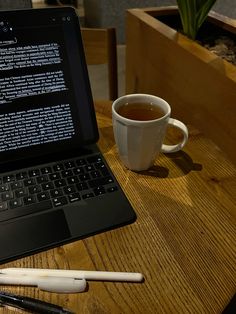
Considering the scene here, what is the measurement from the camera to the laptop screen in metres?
0.46

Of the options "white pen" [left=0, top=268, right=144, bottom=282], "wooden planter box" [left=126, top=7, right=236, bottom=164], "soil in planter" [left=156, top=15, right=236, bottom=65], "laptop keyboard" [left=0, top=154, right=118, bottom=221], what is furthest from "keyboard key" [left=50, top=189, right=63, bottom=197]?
"soil in planter" [left=156, top=15, right=236, bottom=65]

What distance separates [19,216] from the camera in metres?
0.42

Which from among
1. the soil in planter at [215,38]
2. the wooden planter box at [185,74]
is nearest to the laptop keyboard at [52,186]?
the wooden planter box at [185,74]

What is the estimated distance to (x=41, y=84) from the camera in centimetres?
48

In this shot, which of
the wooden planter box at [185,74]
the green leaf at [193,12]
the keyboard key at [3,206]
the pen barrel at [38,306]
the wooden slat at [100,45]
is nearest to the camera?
the pen barrel at [38,306]

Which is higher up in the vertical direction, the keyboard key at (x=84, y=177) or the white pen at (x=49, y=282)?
the keyboard key at (x=84, y=177)

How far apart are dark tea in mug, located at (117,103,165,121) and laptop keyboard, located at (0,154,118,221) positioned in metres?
0.09

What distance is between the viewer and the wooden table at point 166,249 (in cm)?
34

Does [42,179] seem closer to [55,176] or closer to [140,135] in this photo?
[55,176]

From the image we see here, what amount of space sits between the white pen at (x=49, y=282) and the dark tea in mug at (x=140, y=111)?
0.26m

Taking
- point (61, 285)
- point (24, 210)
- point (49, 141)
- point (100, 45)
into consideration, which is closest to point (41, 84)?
point (49, 141)

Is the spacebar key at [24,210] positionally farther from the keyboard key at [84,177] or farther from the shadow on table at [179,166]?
the shadow on table at [179,166]

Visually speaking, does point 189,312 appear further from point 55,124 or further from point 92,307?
point 55,124

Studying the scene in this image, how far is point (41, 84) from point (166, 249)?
0.30 m
